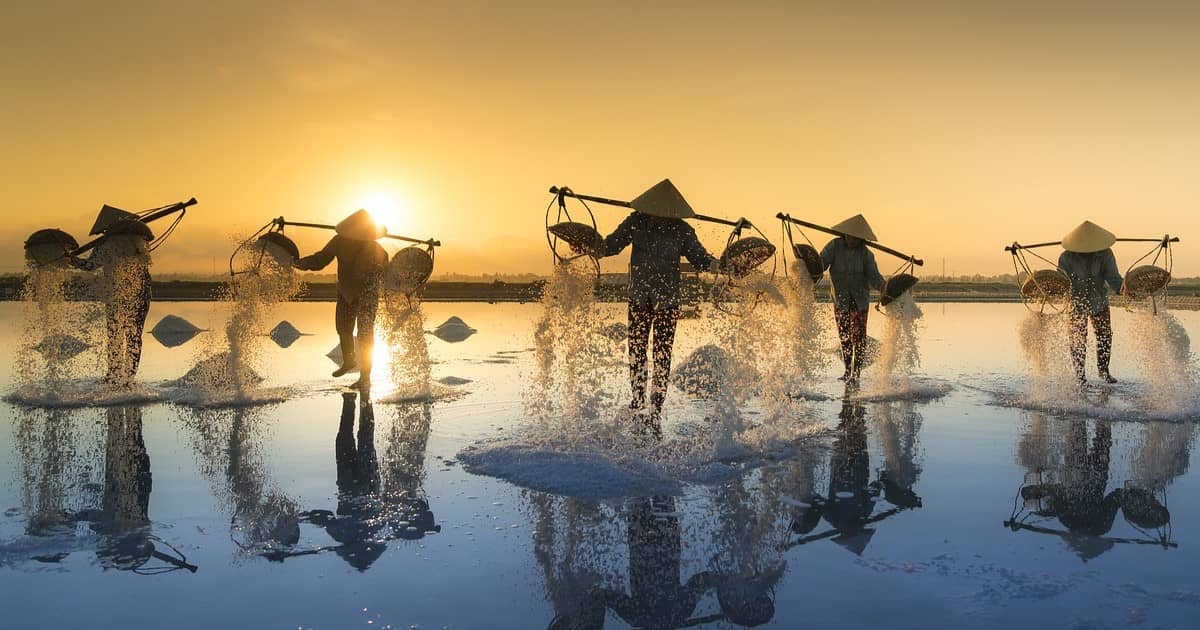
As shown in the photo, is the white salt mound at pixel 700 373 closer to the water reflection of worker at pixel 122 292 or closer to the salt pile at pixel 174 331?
the water reflection of worker at pixel 122 292

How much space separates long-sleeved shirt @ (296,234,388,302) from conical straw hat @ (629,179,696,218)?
4.87m

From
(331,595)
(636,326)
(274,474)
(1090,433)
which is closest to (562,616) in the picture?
(331,595)

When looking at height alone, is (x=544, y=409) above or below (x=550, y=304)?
below

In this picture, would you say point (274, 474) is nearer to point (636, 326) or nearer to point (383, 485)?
point (383, 485)

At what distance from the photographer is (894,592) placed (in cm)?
358

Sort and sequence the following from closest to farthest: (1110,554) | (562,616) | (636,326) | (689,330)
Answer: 1. (562,616)
2. (1110,554)
3. (636,326)
4. (689,330)

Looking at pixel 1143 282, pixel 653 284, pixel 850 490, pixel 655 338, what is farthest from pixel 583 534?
pixel 1143 282

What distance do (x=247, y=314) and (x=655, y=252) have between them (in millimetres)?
5915

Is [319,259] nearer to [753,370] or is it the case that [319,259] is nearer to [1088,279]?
[753,370]

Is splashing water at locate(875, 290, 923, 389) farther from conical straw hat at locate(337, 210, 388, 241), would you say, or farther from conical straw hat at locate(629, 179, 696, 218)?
conical straw hat at locate(337, 210, 388, 241)

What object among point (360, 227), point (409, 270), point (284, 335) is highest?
point (360, 227)

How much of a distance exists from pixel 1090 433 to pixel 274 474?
23.3ft

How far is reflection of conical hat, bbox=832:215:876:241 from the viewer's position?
35.1 feet

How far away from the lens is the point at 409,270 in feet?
38.1
